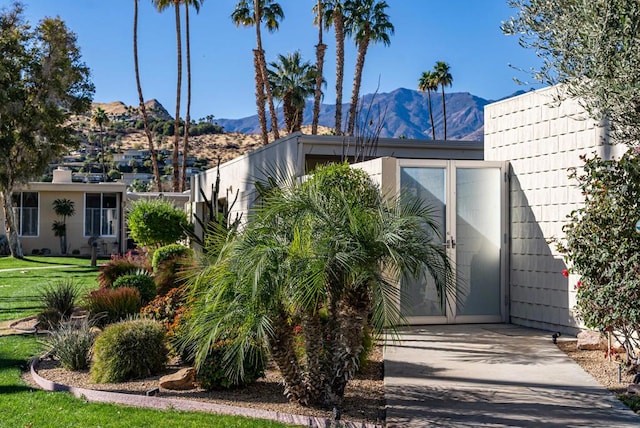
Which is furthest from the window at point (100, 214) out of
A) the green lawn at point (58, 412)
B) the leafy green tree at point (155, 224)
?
the green lawn at point (58, 412)

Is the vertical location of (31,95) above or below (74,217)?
above

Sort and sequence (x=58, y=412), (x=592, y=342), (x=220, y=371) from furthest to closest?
(x=592, y=342), (x=220, y=371), (x=58, y=412)

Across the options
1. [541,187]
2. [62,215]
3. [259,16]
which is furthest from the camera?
[62,215]

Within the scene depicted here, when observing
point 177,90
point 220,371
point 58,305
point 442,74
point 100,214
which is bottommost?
point 220,371

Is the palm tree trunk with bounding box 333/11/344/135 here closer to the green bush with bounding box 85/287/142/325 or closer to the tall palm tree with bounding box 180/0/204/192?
the tall palm tree with bounding box 180/0/204/192

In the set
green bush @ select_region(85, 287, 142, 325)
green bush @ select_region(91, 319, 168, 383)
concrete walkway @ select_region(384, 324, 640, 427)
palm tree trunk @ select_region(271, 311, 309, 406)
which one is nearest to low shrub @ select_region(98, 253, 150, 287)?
green bush @ select_region(85, 287, 142, 325)

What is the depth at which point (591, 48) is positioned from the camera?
22.6ft

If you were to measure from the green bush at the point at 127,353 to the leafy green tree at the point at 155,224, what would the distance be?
14393mm

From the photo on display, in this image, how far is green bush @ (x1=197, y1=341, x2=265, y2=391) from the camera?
23.6 feet

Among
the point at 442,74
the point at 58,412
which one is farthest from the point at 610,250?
the point at 442,74

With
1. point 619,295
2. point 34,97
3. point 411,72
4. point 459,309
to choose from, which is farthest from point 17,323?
point 411,72

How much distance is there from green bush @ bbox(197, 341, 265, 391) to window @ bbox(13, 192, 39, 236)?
31569mm

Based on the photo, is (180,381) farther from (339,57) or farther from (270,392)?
(339,57)

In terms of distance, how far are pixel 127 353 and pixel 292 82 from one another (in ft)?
86.8
